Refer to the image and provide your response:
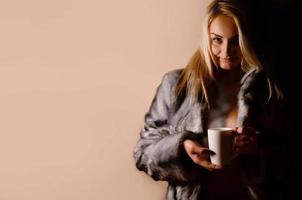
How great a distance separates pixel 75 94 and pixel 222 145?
39cm

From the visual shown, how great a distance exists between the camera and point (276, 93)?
946 mm

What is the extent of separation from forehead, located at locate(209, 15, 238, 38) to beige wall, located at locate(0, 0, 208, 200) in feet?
0.54

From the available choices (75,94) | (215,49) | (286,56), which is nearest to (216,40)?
(215,49)

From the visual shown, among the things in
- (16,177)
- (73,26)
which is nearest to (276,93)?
(73,26)

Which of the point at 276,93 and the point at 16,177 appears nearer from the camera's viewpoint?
the point at 276,93

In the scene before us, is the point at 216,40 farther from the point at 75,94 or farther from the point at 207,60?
the point at 75,94

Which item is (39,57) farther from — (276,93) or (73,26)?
(276,93)

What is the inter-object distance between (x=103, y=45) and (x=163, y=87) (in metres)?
0.16

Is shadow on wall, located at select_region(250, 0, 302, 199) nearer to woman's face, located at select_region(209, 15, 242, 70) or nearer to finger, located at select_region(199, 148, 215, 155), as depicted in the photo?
woman's face, located at select_region(209, 15, 242, 70)

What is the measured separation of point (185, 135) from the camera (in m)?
0.97

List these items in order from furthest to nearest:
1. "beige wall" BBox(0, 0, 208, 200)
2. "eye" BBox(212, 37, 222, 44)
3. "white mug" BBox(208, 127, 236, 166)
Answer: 1. "beige wall" BBox(0, 0, 208, 200)
2. "eye" BBox(212, 37, 222, 44)
3. "white mug" BBox(208, 127, 236, 166)

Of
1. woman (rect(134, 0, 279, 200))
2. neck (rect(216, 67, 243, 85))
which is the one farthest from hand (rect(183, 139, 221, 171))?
neck (rect(216, 67, 243, 85))

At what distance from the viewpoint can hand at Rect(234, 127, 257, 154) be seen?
89cm

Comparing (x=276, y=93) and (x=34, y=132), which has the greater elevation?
(x=276, y=93)
